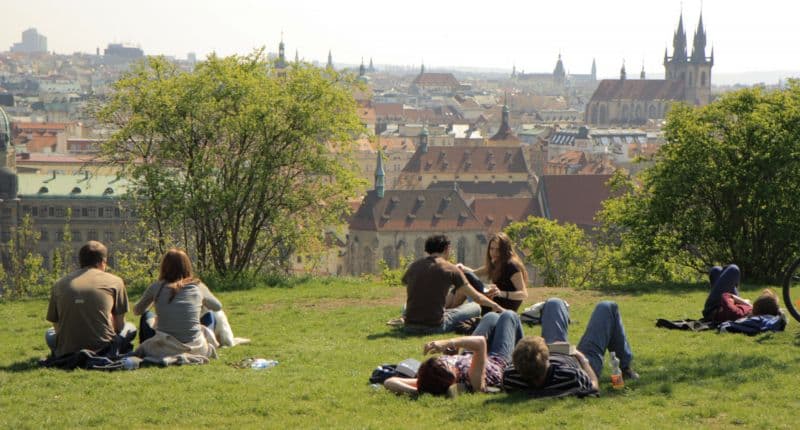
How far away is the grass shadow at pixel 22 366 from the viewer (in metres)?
13.5

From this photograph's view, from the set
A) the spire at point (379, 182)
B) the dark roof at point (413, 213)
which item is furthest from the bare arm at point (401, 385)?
the spire at point (379, 182)

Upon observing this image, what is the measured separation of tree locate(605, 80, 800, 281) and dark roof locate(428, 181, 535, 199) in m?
118

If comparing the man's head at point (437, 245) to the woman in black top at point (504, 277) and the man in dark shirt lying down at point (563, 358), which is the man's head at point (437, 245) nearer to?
the woman in black top at point (504, 277)

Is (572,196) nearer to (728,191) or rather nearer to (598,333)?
(728,191)

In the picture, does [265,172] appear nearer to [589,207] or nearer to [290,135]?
[290,135]

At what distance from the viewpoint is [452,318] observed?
50.5 ft

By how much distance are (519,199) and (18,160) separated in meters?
52.2

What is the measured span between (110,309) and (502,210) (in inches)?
3958

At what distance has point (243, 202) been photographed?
83.3 feet

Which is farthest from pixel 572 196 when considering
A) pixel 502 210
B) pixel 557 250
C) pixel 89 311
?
pixel 89 311

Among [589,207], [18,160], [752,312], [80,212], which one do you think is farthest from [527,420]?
[18,160]

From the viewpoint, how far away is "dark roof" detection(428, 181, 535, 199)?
5773 inches

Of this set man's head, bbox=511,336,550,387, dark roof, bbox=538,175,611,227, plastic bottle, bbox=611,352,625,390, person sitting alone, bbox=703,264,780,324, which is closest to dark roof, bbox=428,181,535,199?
dark roof, bbox=538,175,611,227

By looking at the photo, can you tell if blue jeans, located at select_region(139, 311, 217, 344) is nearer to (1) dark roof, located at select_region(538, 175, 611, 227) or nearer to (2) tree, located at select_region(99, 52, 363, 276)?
(2) tree, located at select_region(99, 52, 363, 276)
